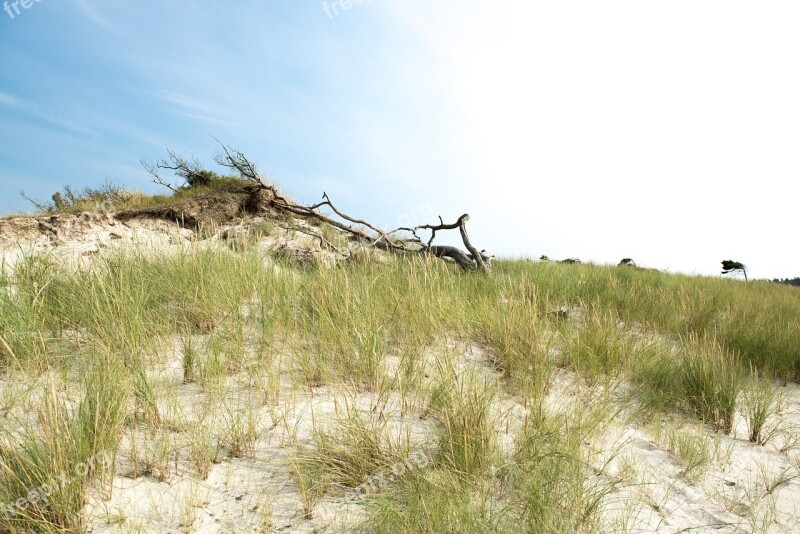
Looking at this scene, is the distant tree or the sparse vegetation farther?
the distant tree

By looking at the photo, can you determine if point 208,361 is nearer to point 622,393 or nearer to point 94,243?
point 622,393

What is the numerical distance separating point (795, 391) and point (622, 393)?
2.86m

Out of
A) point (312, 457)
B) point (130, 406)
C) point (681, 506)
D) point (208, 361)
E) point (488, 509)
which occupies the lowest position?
point (681, 506)

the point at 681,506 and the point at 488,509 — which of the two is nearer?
the point at 488,509

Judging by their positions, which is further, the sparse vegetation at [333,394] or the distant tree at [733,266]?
the distant tree at [733,266]

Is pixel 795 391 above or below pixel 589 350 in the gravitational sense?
below

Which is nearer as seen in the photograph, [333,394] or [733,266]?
[333,394]

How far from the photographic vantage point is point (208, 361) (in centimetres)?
315

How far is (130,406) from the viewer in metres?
2.72

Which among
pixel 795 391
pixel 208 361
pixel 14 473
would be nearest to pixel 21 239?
pixel 208 361

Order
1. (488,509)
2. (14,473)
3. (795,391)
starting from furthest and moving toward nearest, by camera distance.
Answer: (795,391) → (488,509) → (14,473)

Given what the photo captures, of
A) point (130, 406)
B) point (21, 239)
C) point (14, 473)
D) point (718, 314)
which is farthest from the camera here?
point (21, 239)

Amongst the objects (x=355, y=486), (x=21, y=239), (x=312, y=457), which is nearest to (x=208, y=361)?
(x=312, y=457)

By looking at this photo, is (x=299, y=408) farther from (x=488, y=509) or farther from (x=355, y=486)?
(x=488, y=509)
